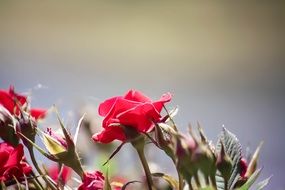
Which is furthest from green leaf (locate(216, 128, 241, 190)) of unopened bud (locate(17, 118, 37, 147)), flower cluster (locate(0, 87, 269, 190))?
unopened bud (locate(17, 118, 37, 147))

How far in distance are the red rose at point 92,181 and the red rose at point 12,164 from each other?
0.11ft

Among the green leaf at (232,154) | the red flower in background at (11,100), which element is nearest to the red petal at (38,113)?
the red flower in background at (11,100)

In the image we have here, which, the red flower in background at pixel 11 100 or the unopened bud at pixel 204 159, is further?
the red flower in background at pixel 11 100

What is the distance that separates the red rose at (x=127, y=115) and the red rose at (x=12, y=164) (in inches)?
1.6

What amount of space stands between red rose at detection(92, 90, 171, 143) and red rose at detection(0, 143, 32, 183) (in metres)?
0.04

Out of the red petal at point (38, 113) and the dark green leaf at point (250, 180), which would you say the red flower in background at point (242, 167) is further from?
the red petal at point (38, 113)

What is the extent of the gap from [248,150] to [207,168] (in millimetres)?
95

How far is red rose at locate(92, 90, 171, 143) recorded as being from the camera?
0.40m

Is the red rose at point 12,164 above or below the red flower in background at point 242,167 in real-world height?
below

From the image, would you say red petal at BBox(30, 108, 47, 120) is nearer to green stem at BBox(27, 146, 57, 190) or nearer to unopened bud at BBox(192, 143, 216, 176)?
green stem at BBox(27, 146, 57, 190)

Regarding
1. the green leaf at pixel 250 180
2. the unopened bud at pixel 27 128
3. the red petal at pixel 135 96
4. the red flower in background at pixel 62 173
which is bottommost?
the red flower in background at pixel 62 173

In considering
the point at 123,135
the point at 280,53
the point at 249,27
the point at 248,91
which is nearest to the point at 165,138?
the point at 123,135

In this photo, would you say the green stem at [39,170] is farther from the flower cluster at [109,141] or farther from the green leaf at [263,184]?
the green leaf at [263,184]

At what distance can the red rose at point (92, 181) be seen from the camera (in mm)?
386
